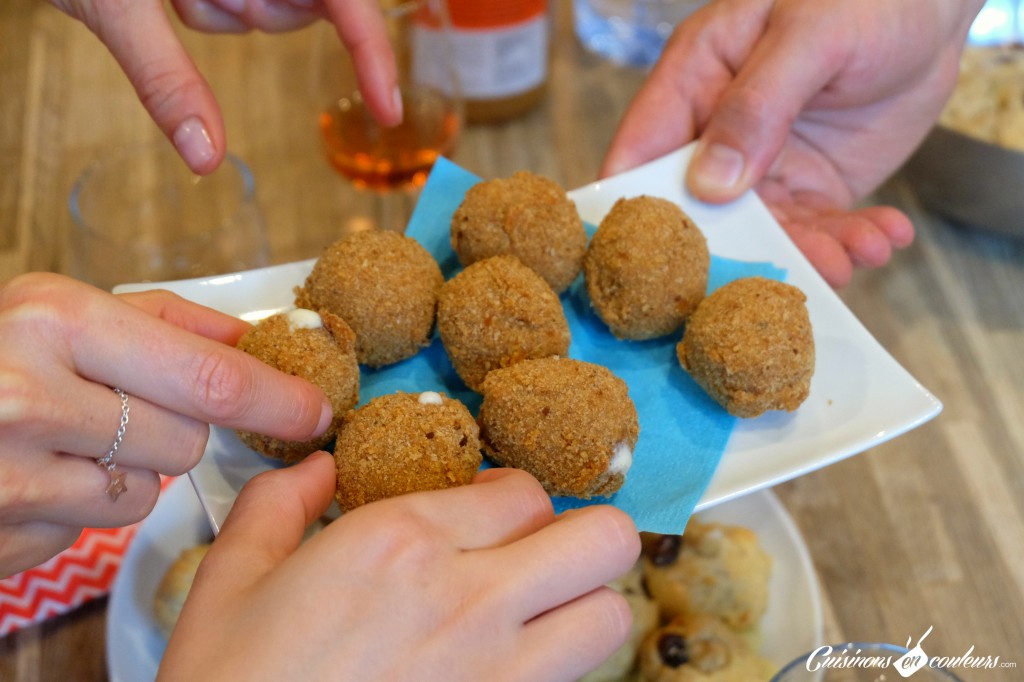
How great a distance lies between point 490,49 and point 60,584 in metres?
1.61

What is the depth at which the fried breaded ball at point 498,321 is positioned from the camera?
136 centimetres

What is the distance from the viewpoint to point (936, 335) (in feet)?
6.72

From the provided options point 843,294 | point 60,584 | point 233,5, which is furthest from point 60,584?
point 843,294

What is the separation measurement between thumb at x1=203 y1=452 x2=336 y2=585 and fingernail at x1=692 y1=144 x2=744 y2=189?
0.95 meters

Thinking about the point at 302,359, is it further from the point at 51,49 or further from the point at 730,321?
the point at 51,49

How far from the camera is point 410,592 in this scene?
3.11 ft

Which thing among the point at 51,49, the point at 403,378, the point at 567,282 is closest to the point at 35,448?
the point at 403,378

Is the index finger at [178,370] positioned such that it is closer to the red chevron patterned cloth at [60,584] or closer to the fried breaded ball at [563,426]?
the fried breaded ball at [563,426]

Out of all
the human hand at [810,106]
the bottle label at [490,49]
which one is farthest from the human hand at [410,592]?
the bottle label at [490,49]

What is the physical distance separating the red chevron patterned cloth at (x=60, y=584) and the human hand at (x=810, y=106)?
1.28 m

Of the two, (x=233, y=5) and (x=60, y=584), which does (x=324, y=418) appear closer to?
(x=60, y=584)

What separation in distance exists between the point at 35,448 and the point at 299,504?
314 millimetres

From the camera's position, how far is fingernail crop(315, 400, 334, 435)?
46.4 inches

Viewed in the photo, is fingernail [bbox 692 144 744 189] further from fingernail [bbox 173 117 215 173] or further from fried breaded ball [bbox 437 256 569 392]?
fingernail [bbox 173 117 215 173]
